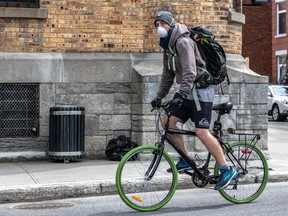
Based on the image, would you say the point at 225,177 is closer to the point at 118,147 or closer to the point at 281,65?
the point at 118,147

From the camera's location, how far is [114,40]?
11562mm

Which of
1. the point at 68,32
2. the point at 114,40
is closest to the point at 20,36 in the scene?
the point at 68,32

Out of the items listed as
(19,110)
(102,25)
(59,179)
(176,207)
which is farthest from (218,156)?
(19,110)

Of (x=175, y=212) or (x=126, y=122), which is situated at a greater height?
(x=126, y=122)

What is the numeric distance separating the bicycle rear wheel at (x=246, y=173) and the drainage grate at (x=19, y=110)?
4531 millimetres

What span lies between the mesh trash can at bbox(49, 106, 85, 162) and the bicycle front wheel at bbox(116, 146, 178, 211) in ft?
11.7

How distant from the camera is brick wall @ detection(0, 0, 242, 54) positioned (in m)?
11.2

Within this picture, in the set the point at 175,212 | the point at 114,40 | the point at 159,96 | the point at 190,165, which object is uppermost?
the point at 114,40

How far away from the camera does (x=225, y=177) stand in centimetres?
745

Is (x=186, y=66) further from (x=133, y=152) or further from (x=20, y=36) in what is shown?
(x=20, y=36)

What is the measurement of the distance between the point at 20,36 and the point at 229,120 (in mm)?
3725

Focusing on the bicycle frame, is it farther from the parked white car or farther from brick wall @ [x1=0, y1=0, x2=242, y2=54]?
the parked white car

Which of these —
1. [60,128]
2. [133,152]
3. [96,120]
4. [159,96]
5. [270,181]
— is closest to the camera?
[133,152]

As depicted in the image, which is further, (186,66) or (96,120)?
(96,120)
